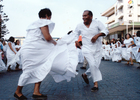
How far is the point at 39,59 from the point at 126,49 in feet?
36.2

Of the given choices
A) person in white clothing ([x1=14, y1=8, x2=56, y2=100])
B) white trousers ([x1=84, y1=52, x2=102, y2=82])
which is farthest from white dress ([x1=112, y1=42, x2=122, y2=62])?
person in white clothing ([x1=14, y1=8, x2=56, y2=100])

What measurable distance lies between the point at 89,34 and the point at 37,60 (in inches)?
70.3

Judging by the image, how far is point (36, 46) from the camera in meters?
3.68

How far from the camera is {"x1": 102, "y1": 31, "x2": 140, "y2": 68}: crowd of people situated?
1009 centimetres

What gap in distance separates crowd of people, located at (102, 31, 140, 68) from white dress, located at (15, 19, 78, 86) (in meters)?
6.92

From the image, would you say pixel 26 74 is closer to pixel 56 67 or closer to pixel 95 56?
pixel 56 67

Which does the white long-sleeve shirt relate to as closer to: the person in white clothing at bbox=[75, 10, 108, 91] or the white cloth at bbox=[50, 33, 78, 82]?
the person in white clothing at bbox=[75, 10, 108, 91]

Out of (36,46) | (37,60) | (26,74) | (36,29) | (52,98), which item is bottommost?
(52,98)

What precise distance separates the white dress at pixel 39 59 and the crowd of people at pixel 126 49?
6921mm

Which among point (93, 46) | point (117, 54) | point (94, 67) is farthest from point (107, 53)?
point (94, 67)

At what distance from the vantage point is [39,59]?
3.69 meters

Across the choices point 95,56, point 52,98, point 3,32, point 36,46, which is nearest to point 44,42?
point 36,46

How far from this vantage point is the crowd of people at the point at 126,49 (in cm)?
1009

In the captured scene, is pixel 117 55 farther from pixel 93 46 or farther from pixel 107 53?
pixel 93 46
